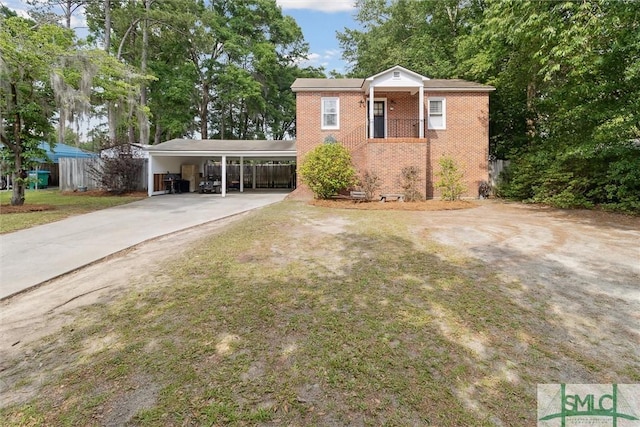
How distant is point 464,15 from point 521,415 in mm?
23840

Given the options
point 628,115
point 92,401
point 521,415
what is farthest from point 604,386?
point 628,115

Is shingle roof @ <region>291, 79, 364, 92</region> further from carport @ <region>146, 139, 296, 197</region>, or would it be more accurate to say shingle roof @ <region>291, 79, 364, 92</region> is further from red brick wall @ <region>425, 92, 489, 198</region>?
red brick wall @ <region>425, 92, 489, 198</region>

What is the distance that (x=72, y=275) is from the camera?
207 inches

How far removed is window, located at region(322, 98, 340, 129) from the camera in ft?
53.6

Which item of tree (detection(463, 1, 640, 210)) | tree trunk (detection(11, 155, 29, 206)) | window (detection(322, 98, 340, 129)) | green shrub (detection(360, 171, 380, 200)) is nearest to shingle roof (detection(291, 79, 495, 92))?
window (detection(322, 98, 340, 129))

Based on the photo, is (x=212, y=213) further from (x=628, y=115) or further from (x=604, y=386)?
(x=628, y=115)

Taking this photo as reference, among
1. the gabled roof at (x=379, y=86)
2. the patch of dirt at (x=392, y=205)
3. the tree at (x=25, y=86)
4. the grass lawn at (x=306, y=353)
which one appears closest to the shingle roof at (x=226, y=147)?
the gabled roof at (x=379, y=86)

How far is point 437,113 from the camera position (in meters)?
16.1

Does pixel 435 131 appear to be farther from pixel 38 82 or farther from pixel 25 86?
pixel 25 86

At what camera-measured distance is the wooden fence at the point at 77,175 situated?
19.8 meters

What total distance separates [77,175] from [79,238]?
15.4 metres

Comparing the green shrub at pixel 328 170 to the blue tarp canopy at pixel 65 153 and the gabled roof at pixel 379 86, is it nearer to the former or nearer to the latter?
the gabled roof at pixel 379 86

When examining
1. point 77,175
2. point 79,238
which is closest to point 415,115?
point 79,238
